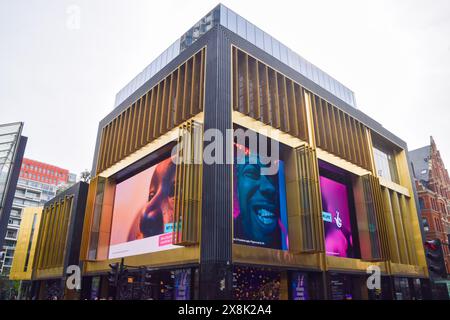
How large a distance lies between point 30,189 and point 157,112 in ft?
332

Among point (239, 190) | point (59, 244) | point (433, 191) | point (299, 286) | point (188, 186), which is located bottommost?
point (299, 286)

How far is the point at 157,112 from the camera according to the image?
2862cm

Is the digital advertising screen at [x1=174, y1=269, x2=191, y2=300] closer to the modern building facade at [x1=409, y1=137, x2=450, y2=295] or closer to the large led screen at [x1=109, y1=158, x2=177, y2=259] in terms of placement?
the large led screen at [x1=109, y1=158, x2=177, y2=259]

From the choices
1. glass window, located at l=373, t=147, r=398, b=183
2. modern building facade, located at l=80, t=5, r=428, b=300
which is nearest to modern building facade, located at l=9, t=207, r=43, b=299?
modern building facade, located at l=80, t=5, r=428, b=300

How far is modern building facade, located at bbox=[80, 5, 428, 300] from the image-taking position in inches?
832

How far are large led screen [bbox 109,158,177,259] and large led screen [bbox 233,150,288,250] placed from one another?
202 inches

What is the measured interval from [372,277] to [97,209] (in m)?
27.1

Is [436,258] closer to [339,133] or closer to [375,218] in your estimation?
[375,218]

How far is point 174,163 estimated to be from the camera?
26203mm

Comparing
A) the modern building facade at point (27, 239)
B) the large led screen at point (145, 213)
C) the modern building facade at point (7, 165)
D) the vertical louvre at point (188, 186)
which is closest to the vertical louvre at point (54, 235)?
the large led screen at point (145, 213)

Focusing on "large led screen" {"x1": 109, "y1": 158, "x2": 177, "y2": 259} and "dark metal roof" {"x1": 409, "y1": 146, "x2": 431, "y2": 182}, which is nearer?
"large led screen" {"x1": 109, "y1": 158, "x2": 177, "y2": 259}

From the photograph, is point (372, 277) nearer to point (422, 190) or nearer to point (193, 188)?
point (193, 188)

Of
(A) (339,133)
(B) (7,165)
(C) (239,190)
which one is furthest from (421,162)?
(B) (7,165)

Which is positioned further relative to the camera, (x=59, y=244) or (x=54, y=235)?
(x=54, y=235)
